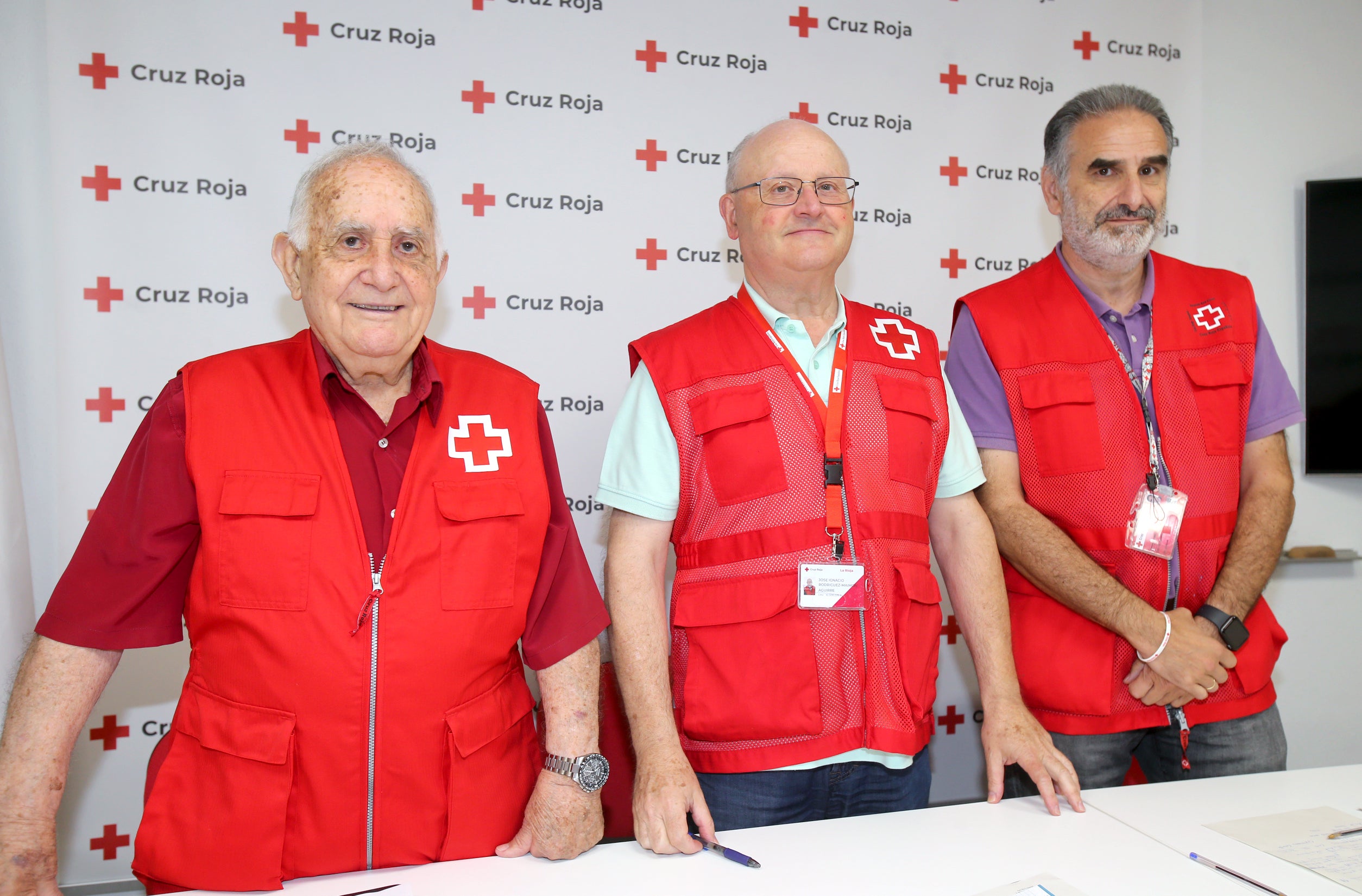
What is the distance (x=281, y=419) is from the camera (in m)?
1.62

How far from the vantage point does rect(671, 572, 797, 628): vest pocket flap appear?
1836mm

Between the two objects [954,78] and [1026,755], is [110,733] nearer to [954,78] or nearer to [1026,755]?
[1026,755]

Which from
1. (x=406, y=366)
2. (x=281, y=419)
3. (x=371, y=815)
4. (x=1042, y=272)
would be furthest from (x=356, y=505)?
(x=1042, y=272)

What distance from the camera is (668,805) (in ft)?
5.24

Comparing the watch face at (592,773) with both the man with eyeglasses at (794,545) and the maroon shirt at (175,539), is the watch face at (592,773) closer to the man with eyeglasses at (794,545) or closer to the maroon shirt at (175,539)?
the man with eyeglasses at (794,545)

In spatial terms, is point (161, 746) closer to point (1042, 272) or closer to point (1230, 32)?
point (1042, 272)

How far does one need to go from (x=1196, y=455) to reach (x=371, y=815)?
195 cm

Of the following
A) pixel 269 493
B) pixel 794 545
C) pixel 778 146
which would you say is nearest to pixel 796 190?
pixel 778 146

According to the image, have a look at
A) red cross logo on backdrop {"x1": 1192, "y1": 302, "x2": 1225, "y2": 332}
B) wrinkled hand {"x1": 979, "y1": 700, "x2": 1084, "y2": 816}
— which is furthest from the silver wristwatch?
red cross logo on backdrop {"x1": 1192, "y1": 302, "x2": 1225, "y2": 332}

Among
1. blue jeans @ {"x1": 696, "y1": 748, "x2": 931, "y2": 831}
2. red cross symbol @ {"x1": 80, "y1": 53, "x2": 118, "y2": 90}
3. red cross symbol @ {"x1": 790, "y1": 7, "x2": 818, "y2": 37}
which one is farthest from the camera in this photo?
red cross symbol @ {"x1": 790, "y1": 7, "x2": 818, "y2": 37}

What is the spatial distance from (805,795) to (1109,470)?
1.04m

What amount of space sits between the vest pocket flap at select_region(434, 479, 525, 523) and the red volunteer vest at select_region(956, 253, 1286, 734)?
1.24 metres

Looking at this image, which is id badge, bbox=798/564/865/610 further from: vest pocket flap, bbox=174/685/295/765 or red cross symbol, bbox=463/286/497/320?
red cross symbol, bbox=463/286/497/320

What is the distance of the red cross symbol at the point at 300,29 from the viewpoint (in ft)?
8.59
